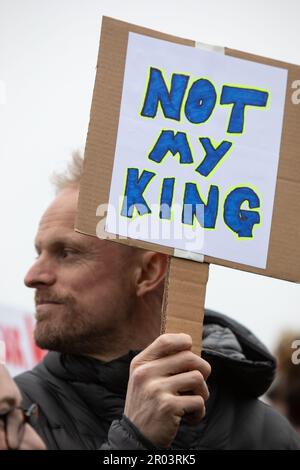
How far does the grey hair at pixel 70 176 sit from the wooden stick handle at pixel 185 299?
0.69m

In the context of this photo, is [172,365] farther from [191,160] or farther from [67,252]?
[67,252]

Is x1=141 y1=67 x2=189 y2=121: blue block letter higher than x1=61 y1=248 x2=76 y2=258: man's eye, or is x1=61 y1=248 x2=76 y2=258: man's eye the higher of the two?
x1=141 y1=67 x2=189 y2=121: blue block letter

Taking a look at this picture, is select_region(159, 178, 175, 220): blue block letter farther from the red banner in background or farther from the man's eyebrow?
the red banner in background

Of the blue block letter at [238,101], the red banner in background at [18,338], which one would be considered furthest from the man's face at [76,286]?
the red banner in background at [18,338]

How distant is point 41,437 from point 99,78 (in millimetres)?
749

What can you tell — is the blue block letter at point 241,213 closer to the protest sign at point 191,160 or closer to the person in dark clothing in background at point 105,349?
the protest sign at point 191,160

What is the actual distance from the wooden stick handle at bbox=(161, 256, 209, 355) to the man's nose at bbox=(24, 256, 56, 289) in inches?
19.4

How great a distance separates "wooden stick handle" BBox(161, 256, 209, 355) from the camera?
1.75 metres

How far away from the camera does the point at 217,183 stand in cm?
184

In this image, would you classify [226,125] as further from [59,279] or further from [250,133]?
[59,279]

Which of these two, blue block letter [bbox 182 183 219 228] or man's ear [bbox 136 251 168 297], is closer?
blue block letter [bbox 182 183 219 228]

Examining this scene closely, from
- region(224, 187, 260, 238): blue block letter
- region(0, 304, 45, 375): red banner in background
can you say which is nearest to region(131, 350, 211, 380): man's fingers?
region(224, 187, 260, 238): blue block letter

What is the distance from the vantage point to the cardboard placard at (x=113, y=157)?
177 cm

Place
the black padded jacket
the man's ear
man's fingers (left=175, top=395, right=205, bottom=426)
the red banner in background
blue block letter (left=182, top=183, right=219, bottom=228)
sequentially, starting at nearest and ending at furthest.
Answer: man's fingers (left=175, top=395, right=205, bottom=426), blue block letter (left=182, top=183, right=219, bottom=228), the black padded jacket, the man's ear, the red banner in background
